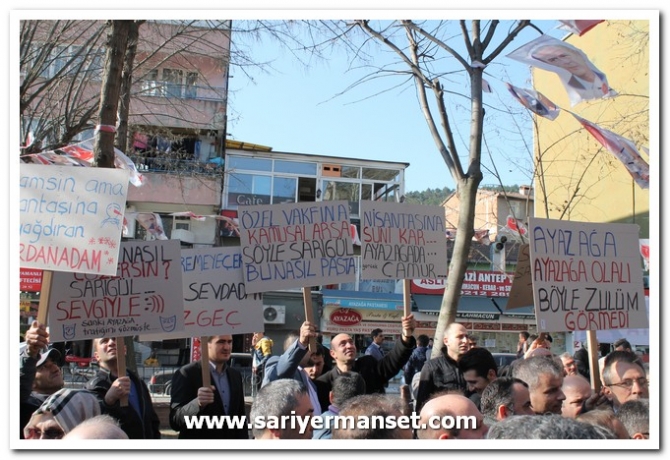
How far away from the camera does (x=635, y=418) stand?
13.5ft

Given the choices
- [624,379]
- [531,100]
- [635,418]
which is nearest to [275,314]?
[531,100]

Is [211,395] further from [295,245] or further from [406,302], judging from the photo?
[406,302]

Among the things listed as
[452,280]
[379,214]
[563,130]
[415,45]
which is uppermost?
[563,130]

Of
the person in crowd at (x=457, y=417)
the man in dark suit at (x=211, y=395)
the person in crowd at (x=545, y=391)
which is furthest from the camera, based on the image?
the man in dark suit at (x=211, y=395)

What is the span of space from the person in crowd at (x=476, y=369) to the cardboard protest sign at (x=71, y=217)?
2647 millimetres

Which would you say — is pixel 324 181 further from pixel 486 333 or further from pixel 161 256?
pixel 161 256

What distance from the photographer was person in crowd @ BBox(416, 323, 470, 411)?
5.44 metres

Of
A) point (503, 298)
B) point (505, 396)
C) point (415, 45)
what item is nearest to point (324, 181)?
point (503, 298)

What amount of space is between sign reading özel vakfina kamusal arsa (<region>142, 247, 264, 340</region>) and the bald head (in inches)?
86.2

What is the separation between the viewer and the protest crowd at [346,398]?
11.2 ft

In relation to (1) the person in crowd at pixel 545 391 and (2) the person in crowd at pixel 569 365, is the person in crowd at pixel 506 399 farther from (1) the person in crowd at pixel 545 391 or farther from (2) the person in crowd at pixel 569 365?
(2) the person in crowd at pixel 569 365

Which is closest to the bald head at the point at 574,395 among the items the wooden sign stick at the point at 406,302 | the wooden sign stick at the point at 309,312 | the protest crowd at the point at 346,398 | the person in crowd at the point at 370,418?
the protest crowd at the point at 346,398

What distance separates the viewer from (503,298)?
89.1 ft
